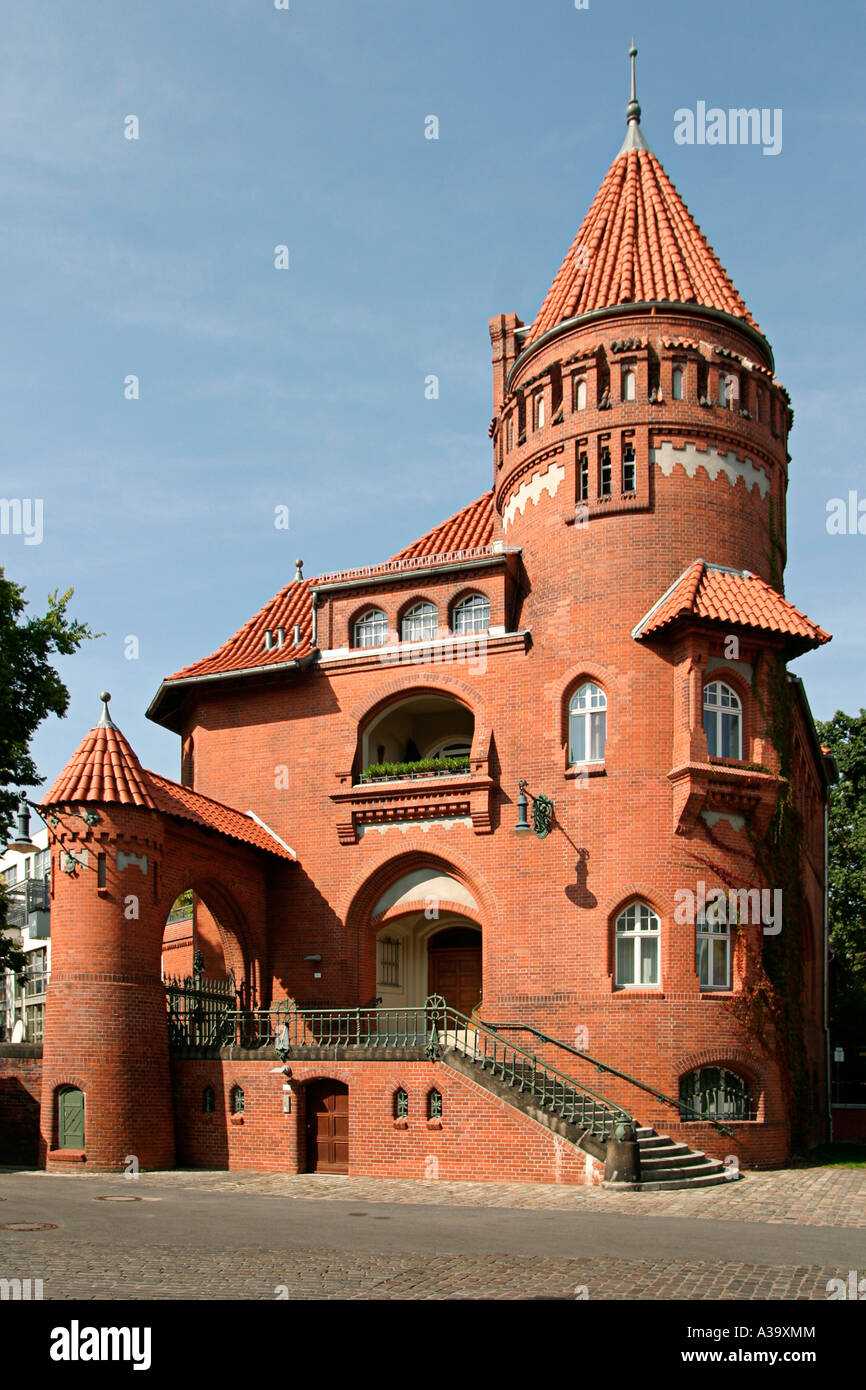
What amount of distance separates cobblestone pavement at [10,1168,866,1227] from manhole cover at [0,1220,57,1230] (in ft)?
14.2

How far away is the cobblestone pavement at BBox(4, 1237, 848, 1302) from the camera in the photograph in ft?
34.0

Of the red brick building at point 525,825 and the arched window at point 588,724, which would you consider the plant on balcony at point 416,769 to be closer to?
the red brick building at point 525,825

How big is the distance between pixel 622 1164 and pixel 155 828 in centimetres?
975

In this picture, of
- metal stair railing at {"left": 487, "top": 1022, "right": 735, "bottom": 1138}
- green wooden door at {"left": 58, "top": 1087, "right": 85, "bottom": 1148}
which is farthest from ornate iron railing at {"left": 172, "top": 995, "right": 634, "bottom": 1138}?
green wooden door at {"left": 58, "top": 1087, "right": 85, "bottom": 1148}

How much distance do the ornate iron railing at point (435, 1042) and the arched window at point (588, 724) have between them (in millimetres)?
5415

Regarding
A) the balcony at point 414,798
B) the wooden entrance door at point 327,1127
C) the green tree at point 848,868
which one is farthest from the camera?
the green tree at point 848,868

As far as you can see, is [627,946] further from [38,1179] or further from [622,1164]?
[38,1179]

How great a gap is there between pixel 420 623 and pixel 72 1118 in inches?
471

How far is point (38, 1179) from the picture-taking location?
2020 centimetres

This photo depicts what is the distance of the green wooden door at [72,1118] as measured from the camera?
21734 mm

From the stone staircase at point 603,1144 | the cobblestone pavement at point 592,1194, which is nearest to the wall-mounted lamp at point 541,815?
the stone staircase at point 603,1144

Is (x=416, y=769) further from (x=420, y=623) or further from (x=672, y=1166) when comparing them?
(x=672, y=1166)

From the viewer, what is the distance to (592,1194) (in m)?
18.6

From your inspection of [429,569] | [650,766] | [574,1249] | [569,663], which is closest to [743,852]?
Result: [650,766]
